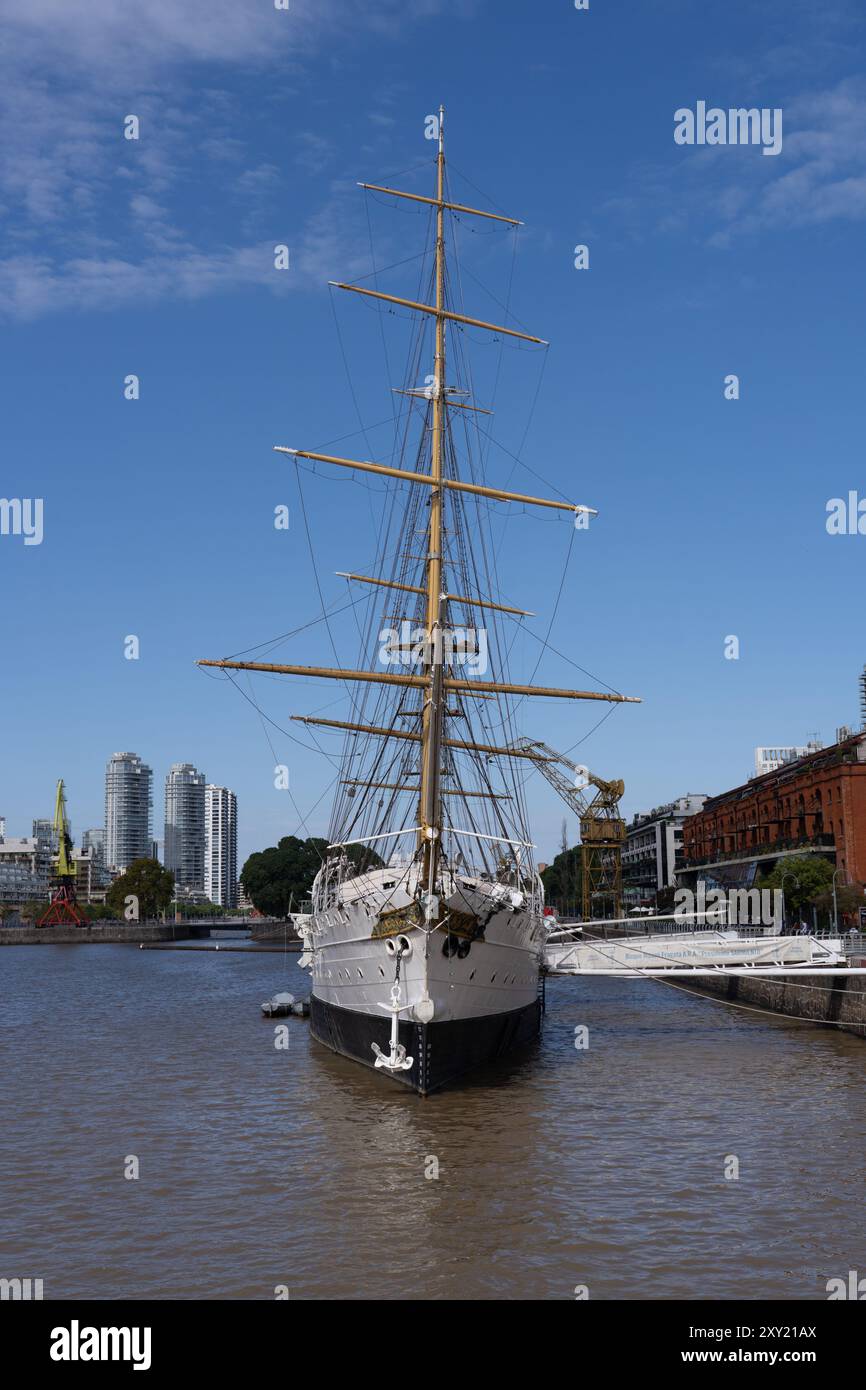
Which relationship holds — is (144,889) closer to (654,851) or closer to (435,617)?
(654,851)

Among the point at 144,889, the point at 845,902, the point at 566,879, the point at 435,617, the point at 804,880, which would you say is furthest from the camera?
the point at 144,889

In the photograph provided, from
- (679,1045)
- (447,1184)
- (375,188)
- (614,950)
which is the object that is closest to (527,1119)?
(447,1184)

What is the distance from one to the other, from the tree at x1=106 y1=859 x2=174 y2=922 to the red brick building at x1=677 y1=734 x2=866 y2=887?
8726 cm

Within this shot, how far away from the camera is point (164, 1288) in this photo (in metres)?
13.9

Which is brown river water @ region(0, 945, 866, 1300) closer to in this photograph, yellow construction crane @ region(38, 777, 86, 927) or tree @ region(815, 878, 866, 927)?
tree @ region(815, 878, 866, 927)

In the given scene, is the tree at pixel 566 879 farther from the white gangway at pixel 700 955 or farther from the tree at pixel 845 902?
the white gangway at pixel 700 955

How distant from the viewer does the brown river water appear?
14320 mm

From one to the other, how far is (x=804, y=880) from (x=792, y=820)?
1608cm

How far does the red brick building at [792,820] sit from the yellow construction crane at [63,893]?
282ft

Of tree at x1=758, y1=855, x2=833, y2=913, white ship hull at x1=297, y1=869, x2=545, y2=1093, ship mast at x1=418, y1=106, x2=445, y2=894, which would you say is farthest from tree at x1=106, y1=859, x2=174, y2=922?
white ship hull at x1=297, y1=869, x2=545, y2=1093

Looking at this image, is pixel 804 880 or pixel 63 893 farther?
pixel 63 893

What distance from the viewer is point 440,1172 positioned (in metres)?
19.0

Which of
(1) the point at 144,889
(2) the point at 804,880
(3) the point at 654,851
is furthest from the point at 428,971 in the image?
(1) the point at 144,889

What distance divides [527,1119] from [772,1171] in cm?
559
